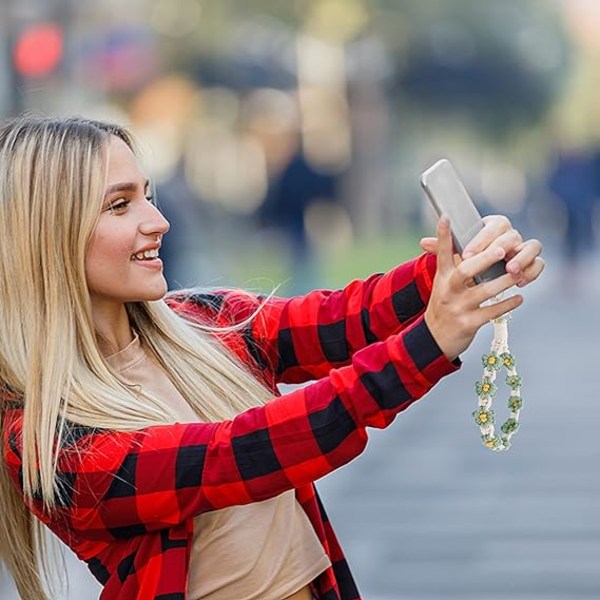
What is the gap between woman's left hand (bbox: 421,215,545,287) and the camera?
2109 millimetres

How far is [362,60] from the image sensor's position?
24688 millimetres

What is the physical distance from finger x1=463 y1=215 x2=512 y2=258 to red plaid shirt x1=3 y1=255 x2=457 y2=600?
118 mm

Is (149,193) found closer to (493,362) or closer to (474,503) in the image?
(493,362)

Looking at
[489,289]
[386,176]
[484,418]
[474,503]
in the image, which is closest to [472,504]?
[474,503]

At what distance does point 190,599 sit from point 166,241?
784 centimetres

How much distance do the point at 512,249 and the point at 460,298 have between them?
11 cm

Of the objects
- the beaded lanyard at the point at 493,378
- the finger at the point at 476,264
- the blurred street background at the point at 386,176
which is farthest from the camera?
the blurred street background at the point at 386,176

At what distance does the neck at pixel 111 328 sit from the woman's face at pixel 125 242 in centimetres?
9

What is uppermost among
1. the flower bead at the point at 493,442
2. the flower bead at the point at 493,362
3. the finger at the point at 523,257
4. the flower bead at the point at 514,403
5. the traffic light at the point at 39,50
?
the traffic light at the point at 39,50

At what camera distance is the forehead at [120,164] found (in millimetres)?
2531

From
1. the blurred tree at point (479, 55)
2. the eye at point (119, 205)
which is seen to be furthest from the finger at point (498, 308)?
the blurred tree at point (479, 55)

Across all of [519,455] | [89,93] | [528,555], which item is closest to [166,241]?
[519,455]

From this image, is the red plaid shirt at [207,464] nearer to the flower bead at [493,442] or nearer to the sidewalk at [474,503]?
the flower bead at [493,442]

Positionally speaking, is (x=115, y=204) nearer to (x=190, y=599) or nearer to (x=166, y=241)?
(x=190, y=599)
